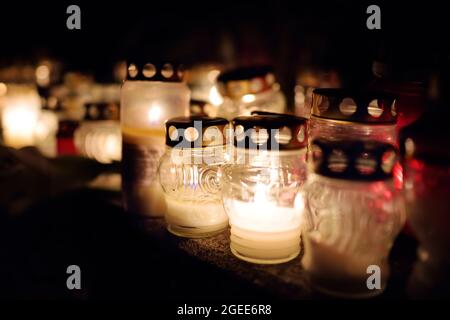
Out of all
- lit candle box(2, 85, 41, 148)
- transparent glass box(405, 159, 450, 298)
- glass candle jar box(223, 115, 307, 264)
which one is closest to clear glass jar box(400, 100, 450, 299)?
transparent glass box(405, 159, 450, 298)

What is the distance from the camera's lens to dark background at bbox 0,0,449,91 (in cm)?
116

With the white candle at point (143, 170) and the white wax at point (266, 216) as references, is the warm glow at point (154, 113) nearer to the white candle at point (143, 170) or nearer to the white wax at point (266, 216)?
the white candle at point (143, 170)

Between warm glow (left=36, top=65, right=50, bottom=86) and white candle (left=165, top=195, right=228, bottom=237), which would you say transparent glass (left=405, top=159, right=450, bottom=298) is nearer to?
white candle (left=165, top=195, right=228, bottom=237)

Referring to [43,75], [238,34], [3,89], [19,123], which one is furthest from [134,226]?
[238,34]

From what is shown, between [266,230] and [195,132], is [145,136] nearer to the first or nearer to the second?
[195,132]

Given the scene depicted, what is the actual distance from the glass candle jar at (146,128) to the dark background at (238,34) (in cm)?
20

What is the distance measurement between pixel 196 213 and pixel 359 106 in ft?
1.51

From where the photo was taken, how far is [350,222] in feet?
2.86

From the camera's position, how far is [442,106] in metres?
0.91

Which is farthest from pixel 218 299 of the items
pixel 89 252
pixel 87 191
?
pixel 87 191

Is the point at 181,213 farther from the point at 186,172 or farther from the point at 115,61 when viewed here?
the point at 115,61

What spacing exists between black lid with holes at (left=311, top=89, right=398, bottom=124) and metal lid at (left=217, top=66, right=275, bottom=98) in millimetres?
355

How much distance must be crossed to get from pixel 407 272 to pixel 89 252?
0.88 m

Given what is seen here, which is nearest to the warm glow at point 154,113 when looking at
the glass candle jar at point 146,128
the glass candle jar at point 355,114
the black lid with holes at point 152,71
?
the glass candle jar at point 146,128
